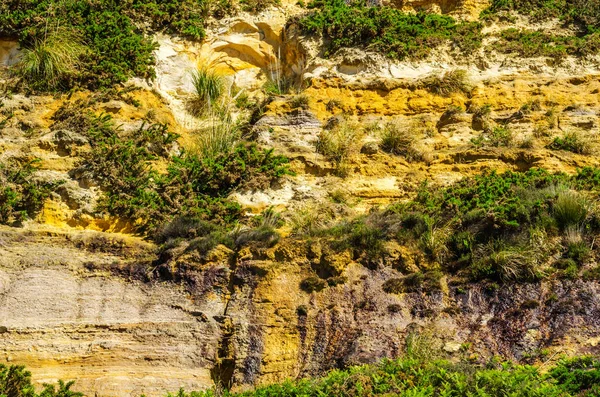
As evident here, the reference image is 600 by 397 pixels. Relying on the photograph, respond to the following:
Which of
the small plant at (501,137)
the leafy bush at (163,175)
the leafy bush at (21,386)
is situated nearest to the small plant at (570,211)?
the small plant at (501,137)

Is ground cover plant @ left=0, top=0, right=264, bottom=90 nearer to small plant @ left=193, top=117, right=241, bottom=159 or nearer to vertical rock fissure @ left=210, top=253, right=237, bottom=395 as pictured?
small plant @ left=193, top=117, right=241, bottom=159

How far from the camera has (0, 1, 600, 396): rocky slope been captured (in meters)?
10.2

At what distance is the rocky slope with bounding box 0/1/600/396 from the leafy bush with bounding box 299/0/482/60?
5.86 feet

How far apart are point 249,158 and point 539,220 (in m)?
5.09

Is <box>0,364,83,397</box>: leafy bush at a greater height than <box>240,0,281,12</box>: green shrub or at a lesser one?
lesser

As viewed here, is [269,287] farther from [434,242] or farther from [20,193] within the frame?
[20,193]

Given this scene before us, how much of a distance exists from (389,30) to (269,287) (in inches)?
298

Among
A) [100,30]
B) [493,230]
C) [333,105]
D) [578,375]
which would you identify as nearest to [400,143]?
[333,105]

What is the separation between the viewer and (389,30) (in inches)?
651

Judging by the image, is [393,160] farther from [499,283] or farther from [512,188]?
[499,283]

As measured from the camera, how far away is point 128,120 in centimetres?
1459

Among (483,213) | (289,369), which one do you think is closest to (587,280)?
(483,213)

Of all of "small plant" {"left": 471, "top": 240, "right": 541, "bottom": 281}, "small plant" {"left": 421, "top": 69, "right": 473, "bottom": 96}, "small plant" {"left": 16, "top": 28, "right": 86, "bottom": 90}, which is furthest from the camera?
"small plant" {"left": 421, "top": 69, "right": 473, "bottom": 96}

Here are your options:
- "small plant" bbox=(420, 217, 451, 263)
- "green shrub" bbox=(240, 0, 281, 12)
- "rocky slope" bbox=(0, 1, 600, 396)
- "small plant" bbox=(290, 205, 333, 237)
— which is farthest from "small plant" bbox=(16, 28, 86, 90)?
"small plant" bbox=(420, 217, 451, 263)
